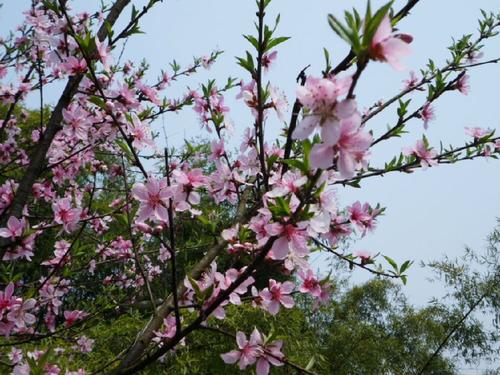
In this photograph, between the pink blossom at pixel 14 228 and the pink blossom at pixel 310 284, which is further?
the pink blossom at pixel 14 228

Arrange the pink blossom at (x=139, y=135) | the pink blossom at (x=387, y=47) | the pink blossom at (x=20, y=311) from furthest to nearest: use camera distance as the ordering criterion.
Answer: the pink blossom at (x=20, y=311) < the pink blossom at (x=139, y=135) < the pink blossom at (x=387, y=47)

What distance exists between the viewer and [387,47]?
687 millimetres

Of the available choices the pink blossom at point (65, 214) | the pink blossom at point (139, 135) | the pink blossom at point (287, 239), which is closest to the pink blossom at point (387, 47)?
the pink blossom at point (287, 239)

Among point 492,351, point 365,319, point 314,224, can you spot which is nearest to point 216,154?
point 314,224

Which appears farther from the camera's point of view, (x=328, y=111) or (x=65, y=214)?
(x=65, y=214)

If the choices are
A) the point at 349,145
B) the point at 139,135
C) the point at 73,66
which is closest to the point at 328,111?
the point at 349,145

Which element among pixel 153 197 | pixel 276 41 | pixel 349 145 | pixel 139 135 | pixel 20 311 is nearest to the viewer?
pixel 349 145

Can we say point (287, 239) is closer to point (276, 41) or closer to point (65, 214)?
point (276, 41)

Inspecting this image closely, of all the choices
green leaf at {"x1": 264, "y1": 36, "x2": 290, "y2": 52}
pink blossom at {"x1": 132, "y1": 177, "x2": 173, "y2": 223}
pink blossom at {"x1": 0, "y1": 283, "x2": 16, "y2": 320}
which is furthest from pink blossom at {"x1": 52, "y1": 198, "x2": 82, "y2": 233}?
green leaf at {"x1": 264, "y1": 36, "x2": 290, "y2": 52}

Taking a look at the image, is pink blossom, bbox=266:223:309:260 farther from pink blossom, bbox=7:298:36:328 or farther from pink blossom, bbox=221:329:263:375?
pink blossom, bbox=7:298:36:328

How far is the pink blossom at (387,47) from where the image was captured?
680 mm

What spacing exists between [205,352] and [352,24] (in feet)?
18.7

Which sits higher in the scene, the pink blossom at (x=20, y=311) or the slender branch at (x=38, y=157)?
the slender branch at (x=38, y=157)

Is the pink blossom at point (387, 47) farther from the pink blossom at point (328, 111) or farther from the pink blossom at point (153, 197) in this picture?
the pink blossom at point (153, 197)
